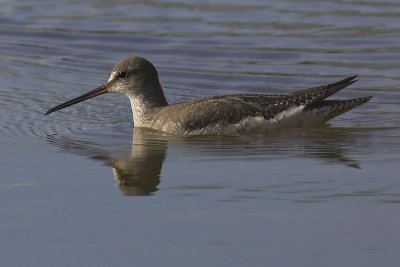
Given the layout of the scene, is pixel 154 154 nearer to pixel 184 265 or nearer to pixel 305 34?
pixel 184 265

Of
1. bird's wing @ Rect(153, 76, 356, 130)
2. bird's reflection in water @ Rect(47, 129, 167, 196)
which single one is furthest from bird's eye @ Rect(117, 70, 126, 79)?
bird's wing @ Rect(153, 76, 356, 130)

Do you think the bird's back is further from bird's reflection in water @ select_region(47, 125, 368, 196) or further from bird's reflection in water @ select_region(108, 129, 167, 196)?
bird's reflection in water @ select_region(108, 129, 167, 196)

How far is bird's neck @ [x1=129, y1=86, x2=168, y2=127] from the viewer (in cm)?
1398

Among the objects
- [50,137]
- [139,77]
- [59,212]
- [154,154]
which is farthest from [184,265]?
[139,77]

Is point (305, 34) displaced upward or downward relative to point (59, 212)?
upward

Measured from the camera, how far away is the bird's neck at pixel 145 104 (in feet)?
45.9

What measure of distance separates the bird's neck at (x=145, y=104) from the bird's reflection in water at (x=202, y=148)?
0.92 ft

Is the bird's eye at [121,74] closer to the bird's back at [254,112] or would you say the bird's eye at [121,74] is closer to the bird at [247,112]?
the bird at [247,112]

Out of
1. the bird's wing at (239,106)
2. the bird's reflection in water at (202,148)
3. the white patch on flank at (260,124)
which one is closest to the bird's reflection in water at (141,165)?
the bird's reflection in water at (202,148)

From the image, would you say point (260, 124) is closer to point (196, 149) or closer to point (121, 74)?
point (196, 149)

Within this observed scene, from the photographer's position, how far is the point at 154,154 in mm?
12195

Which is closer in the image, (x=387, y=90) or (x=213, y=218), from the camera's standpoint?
(x=213, y=218)

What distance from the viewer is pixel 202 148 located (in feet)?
40.7

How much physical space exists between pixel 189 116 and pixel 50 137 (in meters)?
1.50
